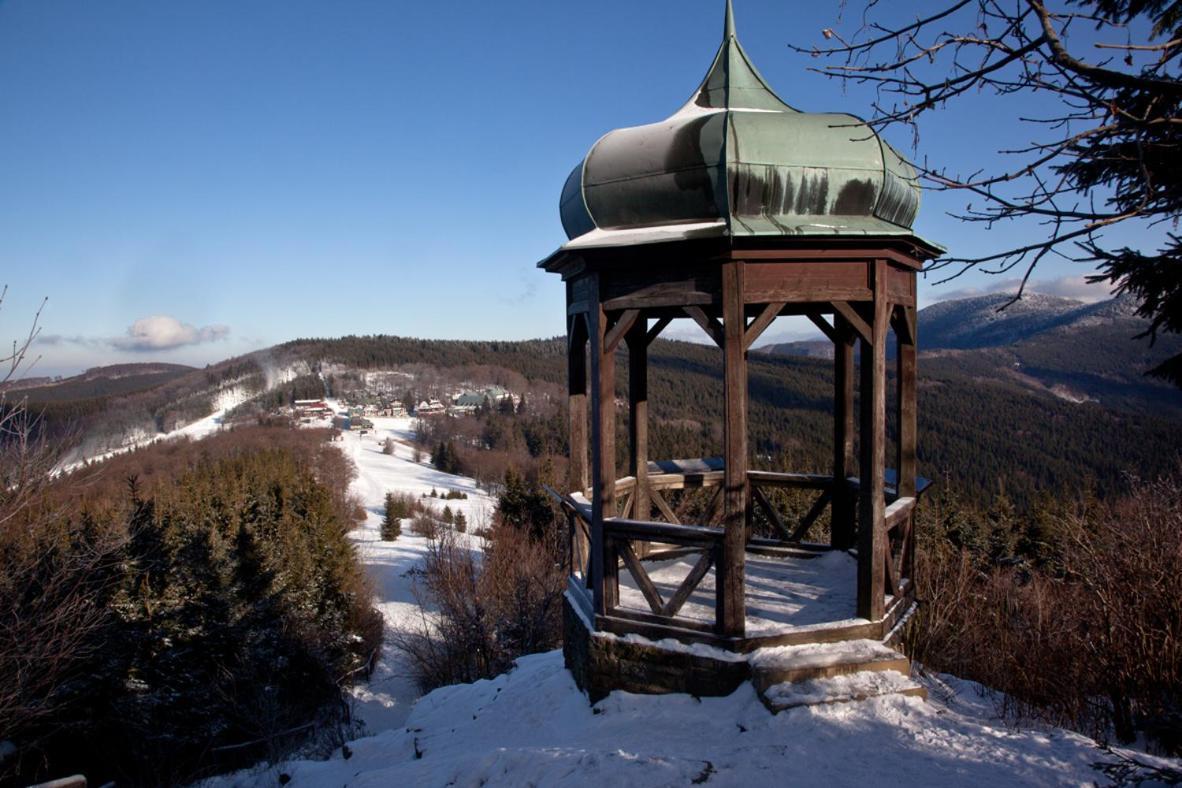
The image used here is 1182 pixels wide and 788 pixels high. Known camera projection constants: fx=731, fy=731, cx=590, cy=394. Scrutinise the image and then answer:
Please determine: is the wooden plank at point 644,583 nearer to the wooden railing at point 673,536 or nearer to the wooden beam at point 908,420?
the wooden railing at point 673,536

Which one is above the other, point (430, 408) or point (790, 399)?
point (790, 399)

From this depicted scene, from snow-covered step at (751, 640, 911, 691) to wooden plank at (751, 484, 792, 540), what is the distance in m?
3.18

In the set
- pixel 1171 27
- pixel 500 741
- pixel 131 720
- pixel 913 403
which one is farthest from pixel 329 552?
pixel 1171 27

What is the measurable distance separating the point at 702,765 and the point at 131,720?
53.5 feet

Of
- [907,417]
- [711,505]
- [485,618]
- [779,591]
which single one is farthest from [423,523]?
[907,417]

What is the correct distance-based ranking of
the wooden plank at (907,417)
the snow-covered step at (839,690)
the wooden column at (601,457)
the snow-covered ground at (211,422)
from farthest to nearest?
the snow-covered ground at (211,422) → the wooden plank at (907,417) → the wooden column at (601,457) → the snow-covered step at (839,690)

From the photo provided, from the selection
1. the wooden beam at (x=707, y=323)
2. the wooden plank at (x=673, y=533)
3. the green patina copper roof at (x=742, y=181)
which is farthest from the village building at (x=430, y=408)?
the wooden beam at (x=707, y=323)

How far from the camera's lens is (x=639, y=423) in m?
8.48

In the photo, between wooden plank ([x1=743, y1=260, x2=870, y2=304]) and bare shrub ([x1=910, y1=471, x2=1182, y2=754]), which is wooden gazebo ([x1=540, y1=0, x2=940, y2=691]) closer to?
wooden plank ([x1=743, y1=260, x2=870, y2=304])

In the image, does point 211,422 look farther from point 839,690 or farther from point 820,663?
point 839,690

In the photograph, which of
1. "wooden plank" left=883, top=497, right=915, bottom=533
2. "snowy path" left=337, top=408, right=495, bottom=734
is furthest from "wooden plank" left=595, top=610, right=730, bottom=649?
"snowy path" left=337, top=408, right=495, bottom=734

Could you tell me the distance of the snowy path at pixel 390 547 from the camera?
2245cm

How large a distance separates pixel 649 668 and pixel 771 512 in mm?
3538

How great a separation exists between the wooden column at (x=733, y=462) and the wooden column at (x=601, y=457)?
0.97 metres
